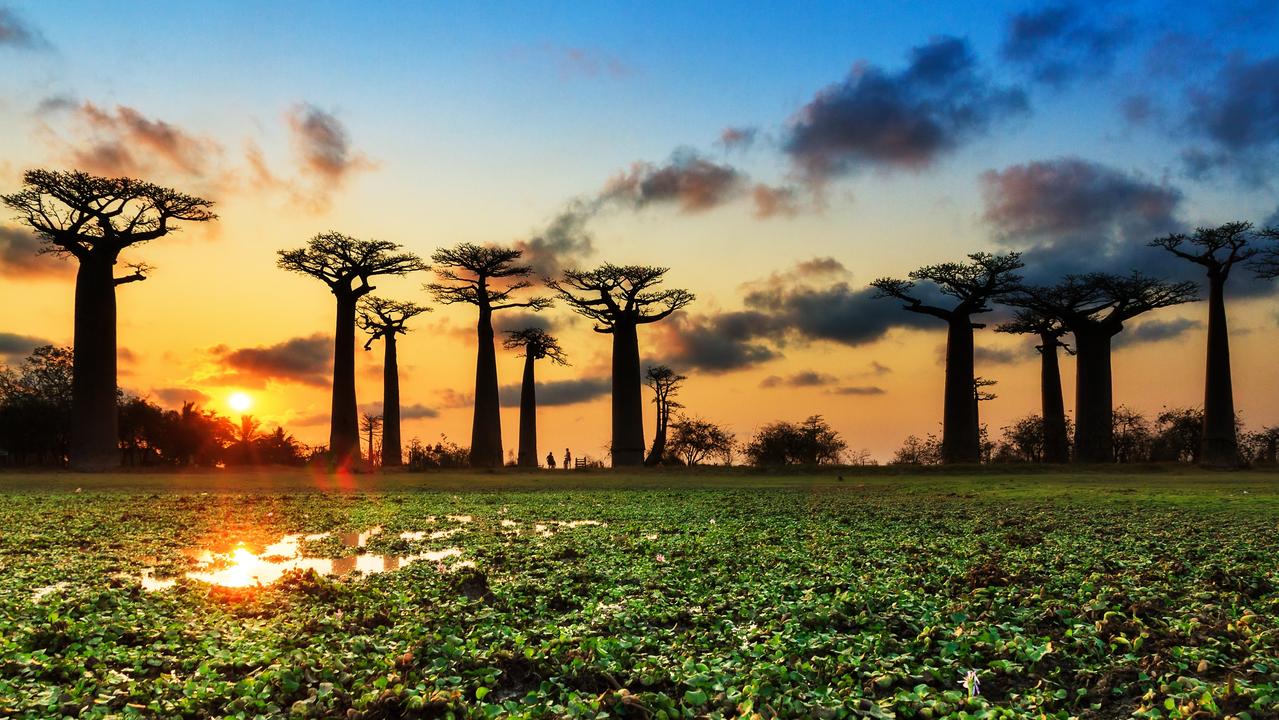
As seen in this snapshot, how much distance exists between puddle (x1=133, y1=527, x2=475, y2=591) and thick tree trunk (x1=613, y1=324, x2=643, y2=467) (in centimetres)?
3447

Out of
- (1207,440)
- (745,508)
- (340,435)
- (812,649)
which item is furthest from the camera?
(340,435)

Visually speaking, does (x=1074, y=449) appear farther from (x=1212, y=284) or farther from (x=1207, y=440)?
(x=1212, y=284)

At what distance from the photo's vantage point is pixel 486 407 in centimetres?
4634

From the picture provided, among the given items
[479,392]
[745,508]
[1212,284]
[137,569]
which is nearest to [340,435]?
[479,392]

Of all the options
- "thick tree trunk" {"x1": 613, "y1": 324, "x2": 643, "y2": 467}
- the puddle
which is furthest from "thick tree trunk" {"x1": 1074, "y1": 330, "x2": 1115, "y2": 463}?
the puddle

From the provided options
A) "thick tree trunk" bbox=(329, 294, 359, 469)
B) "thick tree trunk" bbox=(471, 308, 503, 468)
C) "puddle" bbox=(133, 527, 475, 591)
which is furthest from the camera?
"thick tree trunk" bbox=(471, 308, 503, 468)

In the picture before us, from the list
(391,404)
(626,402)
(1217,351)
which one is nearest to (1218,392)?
(1217,351)

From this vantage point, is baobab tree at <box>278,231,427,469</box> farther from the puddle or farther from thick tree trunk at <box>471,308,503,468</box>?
the puddle

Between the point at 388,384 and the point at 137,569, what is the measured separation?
4448cm

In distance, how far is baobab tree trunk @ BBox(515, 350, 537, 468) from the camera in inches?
1971

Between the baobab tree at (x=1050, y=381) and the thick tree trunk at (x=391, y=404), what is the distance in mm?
38211

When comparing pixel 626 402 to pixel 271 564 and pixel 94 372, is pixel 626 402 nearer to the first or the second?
pixel 94 372

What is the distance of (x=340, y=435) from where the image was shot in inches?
1634

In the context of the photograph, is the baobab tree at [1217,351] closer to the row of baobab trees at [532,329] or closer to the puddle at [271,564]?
the row of baobab trees at [532,329]
